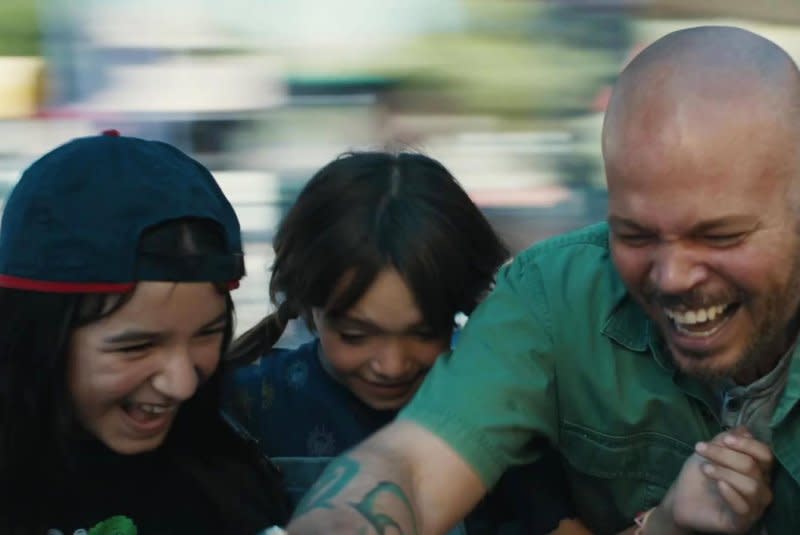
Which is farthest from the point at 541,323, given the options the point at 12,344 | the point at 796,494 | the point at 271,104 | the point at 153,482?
the point at 271,104

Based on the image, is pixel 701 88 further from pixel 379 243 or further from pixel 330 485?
pixel 330 485

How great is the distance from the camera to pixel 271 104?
358 centimetres

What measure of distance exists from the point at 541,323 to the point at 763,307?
391 millimetres

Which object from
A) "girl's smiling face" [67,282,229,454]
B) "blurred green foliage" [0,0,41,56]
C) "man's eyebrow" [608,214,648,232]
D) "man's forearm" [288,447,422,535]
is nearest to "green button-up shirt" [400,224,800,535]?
"man's forearm" [288,447,422,535]

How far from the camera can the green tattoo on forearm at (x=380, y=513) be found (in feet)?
6.66

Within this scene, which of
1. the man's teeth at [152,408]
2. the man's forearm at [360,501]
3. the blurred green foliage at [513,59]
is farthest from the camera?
the blurred green foliage at [513,59]

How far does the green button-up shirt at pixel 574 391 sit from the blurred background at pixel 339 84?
1137mm

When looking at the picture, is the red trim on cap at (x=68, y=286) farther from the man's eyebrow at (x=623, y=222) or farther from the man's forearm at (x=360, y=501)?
the man's eyebrow at (x=623, y=222)

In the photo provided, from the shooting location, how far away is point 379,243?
254 centimetres

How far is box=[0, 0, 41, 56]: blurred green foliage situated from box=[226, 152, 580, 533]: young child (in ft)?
3.92

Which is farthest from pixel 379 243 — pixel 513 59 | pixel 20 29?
pixel 20 29

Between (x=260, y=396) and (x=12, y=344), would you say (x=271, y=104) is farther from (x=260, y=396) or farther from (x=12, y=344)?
(x=12, y=344)

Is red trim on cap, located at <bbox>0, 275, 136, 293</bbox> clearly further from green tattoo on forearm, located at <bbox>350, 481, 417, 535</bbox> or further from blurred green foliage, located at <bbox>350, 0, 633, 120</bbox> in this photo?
blurred green foliage, located at <bbox>350, 0, 633, 120</bbox>

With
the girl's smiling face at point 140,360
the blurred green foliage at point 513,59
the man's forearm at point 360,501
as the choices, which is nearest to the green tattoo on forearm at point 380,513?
the man's forearm at point 360,501
